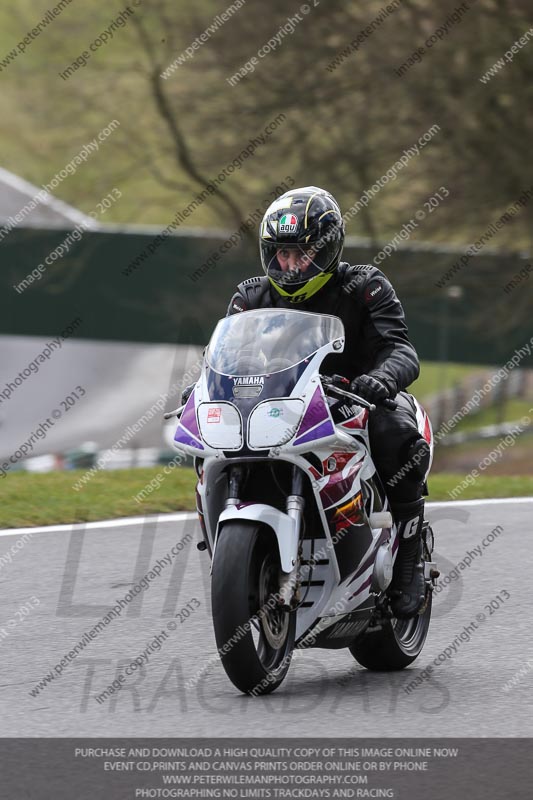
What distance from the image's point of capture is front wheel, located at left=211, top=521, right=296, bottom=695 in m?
4.89

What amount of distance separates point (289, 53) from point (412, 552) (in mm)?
16416

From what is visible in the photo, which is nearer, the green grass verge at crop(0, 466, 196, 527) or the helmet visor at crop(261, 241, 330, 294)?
the helmet visor at crop(261, 241, 330, 294)

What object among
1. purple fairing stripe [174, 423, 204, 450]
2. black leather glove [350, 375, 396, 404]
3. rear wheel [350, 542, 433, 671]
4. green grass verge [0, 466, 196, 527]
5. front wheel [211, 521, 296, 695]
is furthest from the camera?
green grass verge [0, 466, 196, 527]

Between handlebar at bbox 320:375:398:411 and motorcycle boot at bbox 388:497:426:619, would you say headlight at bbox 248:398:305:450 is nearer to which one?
handlebar at bbox 320:375:398:411

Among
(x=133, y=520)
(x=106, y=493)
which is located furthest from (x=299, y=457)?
(x=106, y=493)

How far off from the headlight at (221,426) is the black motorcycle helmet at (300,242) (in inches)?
26.0

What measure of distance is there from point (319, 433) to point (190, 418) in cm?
51

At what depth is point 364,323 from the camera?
230 inches

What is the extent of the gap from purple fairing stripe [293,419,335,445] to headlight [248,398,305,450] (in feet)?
0.12

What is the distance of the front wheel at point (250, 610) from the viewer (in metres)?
4.89

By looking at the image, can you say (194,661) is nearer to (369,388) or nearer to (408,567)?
(408,567)

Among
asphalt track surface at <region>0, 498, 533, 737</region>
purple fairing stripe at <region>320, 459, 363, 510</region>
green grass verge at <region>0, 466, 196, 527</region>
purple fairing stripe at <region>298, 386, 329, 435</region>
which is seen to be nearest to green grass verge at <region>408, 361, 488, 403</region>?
green grass verge at <region>0, 466, 196, 527</region>

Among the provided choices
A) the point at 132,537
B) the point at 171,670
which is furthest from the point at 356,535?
the point at 132,537

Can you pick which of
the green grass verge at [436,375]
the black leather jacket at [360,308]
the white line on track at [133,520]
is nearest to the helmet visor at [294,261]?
the black leather jacket at [360,308]
